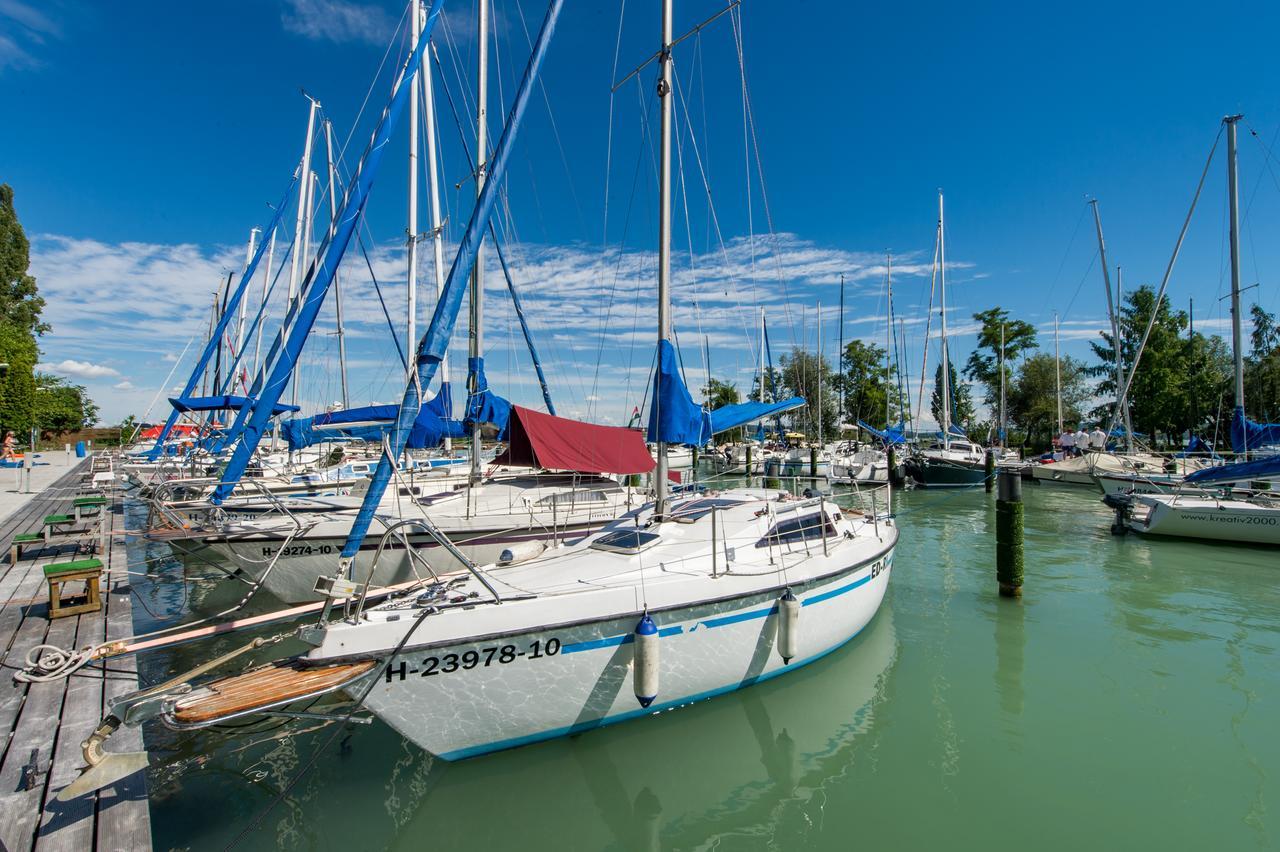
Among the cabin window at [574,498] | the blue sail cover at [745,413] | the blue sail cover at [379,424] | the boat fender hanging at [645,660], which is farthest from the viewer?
the blue sail cover at [379,424]

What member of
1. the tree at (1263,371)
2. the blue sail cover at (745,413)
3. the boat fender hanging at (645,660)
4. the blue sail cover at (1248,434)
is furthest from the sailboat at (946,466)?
the boat fender hanging at (645,660)

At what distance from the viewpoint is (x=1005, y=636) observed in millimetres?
9773

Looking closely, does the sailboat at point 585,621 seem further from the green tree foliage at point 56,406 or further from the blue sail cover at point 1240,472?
the green tree foliage at point 56,406

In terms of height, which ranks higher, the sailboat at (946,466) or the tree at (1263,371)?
the tree at (1263,371)

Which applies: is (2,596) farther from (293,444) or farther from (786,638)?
(293,444)

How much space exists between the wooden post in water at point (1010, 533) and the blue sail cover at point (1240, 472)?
975 centimetres

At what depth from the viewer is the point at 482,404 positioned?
44.3 ft

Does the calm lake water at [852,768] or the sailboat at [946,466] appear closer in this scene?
the calm lake water at [852,768]

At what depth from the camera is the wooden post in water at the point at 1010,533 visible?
37.2ft

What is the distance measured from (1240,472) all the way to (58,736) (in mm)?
23763

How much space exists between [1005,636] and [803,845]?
6461 mm

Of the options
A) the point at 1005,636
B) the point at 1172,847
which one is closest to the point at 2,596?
the point at 1172,847

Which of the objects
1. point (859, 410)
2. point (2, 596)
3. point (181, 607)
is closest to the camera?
point (2, 596)

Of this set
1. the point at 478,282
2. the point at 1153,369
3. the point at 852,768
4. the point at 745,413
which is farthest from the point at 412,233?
the point at 1153,369
